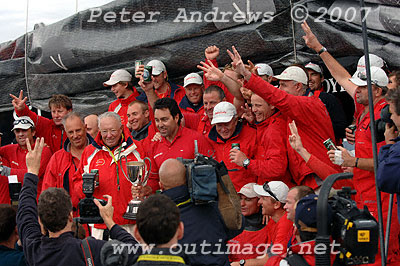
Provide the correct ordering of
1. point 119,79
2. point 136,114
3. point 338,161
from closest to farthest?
point 338,161, point 136,114, point 119,79

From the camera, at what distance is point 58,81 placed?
8.04m

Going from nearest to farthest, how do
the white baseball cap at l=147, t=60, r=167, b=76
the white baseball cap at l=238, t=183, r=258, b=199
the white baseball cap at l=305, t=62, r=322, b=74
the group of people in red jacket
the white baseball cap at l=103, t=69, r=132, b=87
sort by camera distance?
1. the group of people in red jacket
2. the white baseball cap at l=238, t=183, r=258, b=199
3. the white baseball cap at l=305, t=62, r=322, b=74
4. the white baseball cap at l=147, t=60, r=167, b=76
5. the white baseball cap at l=103, t=69, r=132, b=87

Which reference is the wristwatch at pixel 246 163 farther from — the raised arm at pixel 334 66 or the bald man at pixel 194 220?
the bald man at pixel 194 220

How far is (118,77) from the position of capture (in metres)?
7.16

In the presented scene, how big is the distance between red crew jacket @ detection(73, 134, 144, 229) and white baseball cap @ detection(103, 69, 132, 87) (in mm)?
1778

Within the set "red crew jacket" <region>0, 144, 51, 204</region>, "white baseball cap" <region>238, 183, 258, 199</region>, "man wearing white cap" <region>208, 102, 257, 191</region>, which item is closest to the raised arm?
"man wearing white cap" <region>208, 102, 257, 191</region>

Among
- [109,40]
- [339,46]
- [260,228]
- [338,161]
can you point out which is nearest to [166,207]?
[338,161]

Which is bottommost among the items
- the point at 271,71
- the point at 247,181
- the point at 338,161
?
the point at 247,181

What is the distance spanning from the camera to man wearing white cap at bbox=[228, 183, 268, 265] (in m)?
5.16

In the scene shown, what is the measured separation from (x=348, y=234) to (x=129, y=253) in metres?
1.21

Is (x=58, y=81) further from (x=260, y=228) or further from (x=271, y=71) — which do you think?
(x=260, y=228)

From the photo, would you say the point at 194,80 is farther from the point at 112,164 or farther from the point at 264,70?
the point at 112,164

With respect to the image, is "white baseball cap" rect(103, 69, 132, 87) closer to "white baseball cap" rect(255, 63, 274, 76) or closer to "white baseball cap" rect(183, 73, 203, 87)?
"white baseball cap" rect(183, 73, 203, 87)

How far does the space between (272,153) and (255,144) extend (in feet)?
1.07
